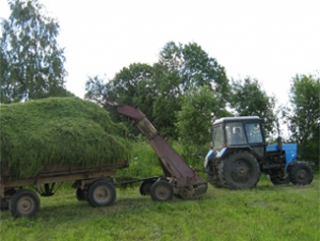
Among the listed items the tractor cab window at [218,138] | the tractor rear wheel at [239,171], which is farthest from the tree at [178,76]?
the tractor rear wheel at [239,171]

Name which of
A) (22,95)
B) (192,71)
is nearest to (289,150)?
(22,95)

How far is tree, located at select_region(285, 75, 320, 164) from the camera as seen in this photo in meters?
19.6

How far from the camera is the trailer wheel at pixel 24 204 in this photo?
8195 millimetres

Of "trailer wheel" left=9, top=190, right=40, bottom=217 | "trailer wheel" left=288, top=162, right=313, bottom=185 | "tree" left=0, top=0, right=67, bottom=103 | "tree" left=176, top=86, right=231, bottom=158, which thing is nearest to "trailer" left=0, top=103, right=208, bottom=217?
"trailer wheel" left=9, top=190, right=40, bottom=217

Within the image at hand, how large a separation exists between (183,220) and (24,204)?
3631 millimetres

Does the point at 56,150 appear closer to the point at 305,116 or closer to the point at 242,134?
the point at 242,134

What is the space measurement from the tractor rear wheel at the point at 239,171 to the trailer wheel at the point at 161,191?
2.48 meters

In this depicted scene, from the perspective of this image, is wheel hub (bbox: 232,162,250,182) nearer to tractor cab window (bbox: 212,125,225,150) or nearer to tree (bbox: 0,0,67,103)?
tractor cab window (bbox: 212,125,225,150)

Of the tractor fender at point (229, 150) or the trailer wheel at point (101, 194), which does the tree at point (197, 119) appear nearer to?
the tractor fender at point (229, 150)

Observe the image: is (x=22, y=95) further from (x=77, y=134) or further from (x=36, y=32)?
(x=77, y=134)

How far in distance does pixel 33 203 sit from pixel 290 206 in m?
5.83

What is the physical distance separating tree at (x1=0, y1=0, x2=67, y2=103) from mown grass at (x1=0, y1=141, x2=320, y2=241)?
731 inches

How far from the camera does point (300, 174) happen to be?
12586mm

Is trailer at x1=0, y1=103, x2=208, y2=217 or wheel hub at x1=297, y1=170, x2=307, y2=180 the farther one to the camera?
wheel hub at x1=297, y1=170, x2=307, y2=180
